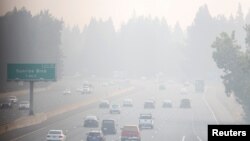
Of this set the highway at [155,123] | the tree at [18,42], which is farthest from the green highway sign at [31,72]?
the tree at [18,42]

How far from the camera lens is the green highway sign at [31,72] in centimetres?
9350

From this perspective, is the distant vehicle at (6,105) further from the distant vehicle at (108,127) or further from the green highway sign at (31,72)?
the distant vehicle at (108,127)

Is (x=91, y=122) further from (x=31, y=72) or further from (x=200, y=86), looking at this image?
(x=200, y=86)

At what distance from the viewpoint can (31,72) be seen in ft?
308

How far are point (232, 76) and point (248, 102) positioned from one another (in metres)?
8.67

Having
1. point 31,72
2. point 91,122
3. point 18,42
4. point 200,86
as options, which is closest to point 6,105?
point 31,72

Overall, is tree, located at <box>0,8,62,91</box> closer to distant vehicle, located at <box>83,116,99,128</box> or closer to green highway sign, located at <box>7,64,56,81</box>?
green highway sign, located at <box>7,64,56,81</box>

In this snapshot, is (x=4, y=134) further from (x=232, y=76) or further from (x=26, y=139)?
(x=232, y=76)

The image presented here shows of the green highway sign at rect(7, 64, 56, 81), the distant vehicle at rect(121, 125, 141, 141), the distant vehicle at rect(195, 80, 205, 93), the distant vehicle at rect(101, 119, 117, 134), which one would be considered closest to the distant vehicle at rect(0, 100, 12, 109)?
the green highway sign at rect(7, 64, 56, 81)

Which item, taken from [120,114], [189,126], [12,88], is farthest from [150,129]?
[12,88]

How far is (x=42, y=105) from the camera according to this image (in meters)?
124

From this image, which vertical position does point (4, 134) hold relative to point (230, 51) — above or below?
below

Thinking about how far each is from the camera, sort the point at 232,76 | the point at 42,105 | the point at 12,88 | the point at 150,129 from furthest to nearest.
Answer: the point at 12,88 → the point at 42,105 → the point at 232,76 → the point at 150,129

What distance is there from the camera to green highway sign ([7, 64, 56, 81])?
9350cm
